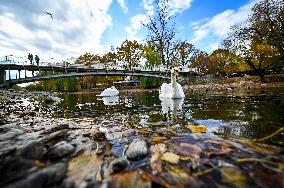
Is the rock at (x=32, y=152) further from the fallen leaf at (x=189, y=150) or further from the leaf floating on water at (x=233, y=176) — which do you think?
the leaf floating on water at (x=233, y=176)

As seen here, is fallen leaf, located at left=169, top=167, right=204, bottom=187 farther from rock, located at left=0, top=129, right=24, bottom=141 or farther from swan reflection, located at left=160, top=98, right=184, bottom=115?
swan reflection, located at left=160, top=98, right=184, bottom=115

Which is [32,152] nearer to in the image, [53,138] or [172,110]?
[53,138]

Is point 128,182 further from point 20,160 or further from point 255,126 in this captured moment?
point 255,126

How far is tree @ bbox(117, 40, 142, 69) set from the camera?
220 feet

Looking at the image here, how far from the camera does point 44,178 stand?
2.04 m

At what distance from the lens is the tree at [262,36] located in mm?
31408

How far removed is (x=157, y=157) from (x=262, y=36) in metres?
35.8

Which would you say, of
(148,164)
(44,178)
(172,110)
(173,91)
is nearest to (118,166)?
(148,164)

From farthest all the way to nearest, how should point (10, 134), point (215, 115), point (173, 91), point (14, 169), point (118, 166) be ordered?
point (173, 91), point (215, 115), point (10, 134), point (118, 166), point (14, 169)

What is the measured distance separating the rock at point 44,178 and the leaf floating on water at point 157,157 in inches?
36.6

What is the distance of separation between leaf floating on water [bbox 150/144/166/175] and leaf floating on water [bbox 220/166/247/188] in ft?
2.08

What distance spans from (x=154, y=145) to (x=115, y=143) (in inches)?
28.0

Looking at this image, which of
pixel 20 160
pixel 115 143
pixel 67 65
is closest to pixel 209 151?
pixel 115 143

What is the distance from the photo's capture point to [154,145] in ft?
11.0
